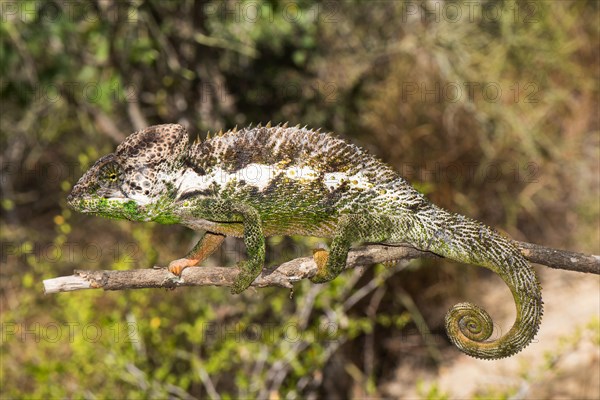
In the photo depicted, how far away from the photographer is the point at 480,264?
6.20 feet

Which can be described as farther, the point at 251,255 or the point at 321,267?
Result: the point at 321,267

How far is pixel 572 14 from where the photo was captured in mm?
9117

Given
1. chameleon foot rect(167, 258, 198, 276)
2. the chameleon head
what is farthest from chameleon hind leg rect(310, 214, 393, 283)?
the chameleon head

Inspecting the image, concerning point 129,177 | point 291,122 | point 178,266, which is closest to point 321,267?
point 178,266

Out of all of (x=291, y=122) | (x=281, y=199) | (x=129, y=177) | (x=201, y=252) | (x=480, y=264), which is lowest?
(x=291, y=122)

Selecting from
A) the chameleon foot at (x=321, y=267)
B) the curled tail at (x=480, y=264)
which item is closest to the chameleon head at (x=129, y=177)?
→ the chameleon foot at (x=321, y=267)

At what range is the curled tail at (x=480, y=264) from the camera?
172 centimetres

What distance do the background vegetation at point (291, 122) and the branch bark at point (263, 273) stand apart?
5.69 ft

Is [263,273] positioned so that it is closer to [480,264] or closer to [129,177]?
[129,177]

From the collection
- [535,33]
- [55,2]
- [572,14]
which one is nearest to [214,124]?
[55,2]

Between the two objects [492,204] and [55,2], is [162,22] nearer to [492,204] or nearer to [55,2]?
[55,2]

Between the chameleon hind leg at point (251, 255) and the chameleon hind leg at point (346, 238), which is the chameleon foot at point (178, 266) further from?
the chameleon hind leg at point (346, 238)

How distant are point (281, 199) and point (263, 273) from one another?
21 cm

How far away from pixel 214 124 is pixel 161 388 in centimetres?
202
